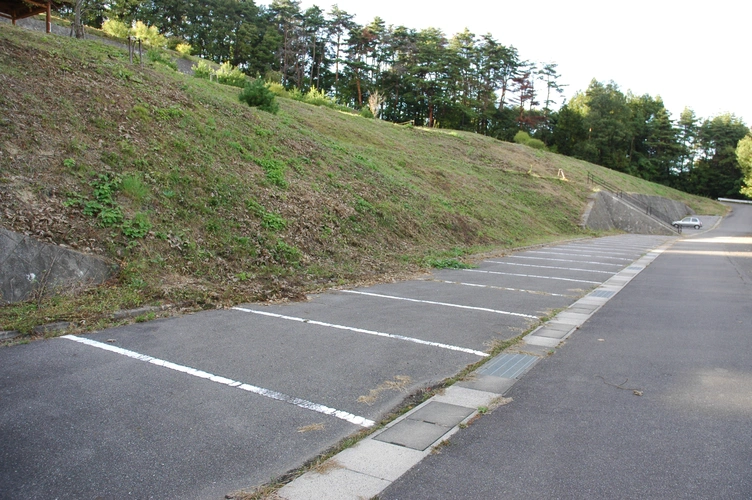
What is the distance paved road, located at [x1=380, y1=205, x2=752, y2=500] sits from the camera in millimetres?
3346

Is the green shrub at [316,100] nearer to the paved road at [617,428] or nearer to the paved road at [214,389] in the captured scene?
the paved road at [214,389]

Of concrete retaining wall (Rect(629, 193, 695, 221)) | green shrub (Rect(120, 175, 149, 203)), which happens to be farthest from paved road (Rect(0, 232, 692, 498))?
concrete retaining wall (Rect(629, 193, 695, 221))

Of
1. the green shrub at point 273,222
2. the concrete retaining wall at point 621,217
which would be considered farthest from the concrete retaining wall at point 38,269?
the concrete retaining wall at point 621,217

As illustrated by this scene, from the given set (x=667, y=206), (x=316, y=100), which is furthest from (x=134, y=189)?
(x=667, y=206)

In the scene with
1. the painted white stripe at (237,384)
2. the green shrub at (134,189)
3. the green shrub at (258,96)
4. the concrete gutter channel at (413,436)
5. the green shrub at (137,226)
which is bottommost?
the painted white stripe at (237,384)

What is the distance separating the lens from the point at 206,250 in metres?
9.57

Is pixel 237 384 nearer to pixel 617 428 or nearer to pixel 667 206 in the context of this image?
pixel 617 428

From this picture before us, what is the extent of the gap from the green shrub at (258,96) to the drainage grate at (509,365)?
16777mm

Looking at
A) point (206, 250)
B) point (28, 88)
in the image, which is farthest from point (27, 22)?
point (206, 250)

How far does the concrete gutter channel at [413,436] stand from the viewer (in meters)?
3.30

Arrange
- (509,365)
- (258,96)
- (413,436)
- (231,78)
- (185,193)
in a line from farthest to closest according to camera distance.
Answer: (231,78), (258,96), (185,193), (509,365), (413,436)

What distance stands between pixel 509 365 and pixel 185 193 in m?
7.49

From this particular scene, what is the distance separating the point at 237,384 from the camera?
16.3ft

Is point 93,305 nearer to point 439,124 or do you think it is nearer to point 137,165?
point 137,165
